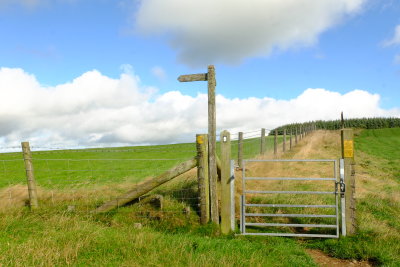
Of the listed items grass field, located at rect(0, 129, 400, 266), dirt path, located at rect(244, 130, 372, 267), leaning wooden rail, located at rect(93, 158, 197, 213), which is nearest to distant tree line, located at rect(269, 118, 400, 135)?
dirt path, located at rect(244, 130, 372, 267)

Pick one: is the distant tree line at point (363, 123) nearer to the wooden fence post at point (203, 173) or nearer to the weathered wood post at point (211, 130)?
the weathered wood post at point (211, 130)

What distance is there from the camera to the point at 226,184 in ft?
23.3

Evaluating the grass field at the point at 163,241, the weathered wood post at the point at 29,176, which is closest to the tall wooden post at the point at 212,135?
the grass field at the point at 163,241

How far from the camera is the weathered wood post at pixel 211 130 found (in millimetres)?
7152

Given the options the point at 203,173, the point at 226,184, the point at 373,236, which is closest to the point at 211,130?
the point at 203,173

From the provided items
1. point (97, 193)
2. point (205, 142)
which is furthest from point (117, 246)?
point (97, 193)

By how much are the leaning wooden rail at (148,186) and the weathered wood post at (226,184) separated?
0.68m

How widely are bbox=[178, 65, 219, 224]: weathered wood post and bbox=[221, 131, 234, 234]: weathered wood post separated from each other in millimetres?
194

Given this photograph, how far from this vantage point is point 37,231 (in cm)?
624

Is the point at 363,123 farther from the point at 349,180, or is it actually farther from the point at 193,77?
the point at 193,77

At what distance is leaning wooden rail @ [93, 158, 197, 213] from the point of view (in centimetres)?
717

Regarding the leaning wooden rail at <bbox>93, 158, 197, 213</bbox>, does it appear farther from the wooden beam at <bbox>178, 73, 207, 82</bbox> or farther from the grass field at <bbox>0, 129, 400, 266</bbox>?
the wooden beam at <bbox>178, 73, 207, 82</bbox>

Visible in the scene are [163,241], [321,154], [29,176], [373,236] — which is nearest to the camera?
[163,241]

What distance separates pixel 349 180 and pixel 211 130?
10.4 feet
